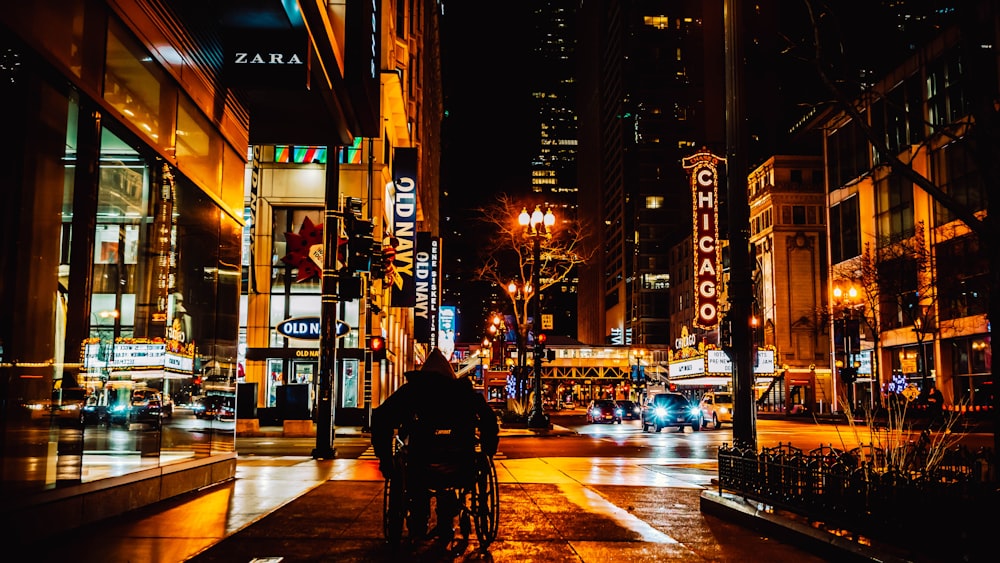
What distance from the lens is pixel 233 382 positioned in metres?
16.0

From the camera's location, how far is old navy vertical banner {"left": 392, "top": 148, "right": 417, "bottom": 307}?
44.0m

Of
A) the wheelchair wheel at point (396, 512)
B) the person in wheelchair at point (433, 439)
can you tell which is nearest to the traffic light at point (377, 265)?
the person in wheelchair at point (433, 439)

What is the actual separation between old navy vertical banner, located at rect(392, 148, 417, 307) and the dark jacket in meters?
34.8

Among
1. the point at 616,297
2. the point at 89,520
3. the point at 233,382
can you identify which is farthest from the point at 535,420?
the point at 616,297

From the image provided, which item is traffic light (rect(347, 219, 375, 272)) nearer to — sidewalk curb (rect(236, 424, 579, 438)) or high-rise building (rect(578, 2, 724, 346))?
sidewalk curb (rect(236, 424, 579, 438))

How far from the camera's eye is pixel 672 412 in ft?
129

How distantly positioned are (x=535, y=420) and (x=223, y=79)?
2605 cm

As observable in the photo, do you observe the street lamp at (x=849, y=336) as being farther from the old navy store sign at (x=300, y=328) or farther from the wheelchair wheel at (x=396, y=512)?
the wheelchair wheel at (x=396, y=512)

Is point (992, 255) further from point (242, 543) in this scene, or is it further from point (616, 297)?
point (616, 297)

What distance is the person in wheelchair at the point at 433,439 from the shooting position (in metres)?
8.37

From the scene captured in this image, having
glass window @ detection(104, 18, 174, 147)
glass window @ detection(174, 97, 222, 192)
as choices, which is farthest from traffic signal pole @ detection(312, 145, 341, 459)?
glass window @ detection(104, 18, 174, 147)

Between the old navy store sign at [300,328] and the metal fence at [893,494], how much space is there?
19977mm

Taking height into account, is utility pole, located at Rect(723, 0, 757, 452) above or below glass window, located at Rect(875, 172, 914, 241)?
below

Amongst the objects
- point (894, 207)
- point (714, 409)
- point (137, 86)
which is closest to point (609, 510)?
point (137, 86)
